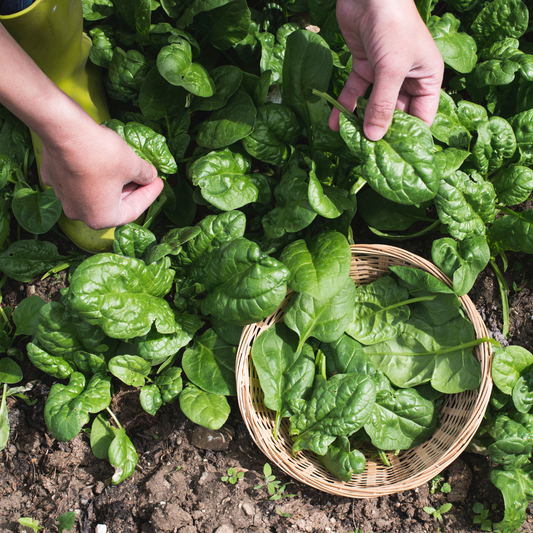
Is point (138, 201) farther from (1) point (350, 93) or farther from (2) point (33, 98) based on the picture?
(1) point (350, 93)

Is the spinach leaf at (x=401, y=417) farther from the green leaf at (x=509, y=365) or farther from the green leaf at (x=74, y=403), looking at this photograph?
the green leaf at (x=74, y=403)

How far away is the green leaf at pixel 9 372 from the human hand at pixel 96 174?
2.83 feet

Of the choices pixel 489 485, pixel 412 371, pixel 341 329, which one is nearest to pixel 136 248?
pixel 341 329

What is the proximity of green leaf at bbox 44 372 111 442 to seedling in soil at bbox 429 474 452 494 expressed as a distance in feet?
4.64

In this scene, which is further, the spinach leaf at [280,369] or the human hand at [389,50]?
the spinach leaf at [280,369]

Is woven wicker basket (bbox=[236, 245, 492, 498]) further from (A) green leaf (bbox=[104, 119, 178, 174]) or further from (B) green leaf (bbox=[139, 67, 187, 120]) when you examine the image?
(B) green leaf (bbox=[139, 67, 187, 120])

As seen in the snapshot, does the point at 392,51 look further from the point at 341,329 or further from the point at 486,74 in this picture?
the point at 341,329

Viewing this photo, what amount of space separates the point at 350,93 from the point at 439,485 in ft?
5.48

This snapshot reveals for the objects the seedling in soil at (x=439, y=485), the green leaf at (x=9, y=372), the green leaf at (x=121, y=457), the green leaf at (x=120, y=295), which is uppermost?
the green leaf at (x=120, y=295)

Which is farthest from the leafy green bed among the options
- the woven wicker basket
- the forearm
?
the forearm

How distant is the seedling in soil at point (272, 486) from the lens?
1.88m

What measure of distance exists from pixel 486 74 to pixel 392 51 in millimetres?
787

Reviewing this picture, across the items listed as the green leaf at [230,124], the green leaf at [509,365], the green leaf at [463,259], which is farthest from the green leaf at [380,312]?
the green leaf at [230,124]

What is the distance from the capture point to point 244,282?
1.60 metres
